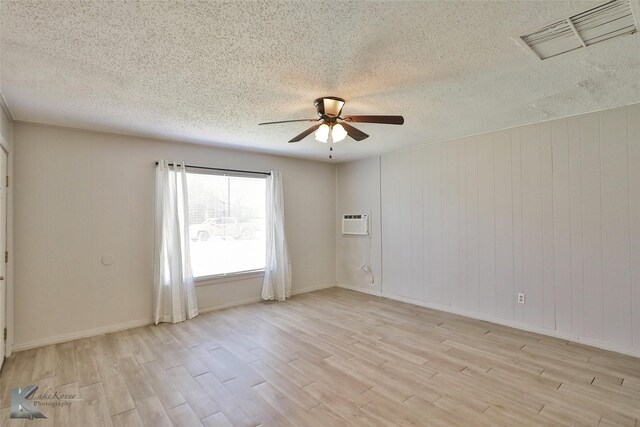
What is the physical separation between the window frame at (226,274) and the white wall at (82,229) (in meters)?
0.10

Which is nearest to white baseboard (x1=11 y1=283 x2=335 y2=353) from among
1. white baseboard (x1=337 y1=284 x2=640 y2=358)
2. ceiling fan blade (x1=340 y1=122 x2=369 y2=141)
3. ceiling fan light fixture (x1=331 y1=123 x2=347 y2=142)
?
white baseboard (x1=337 y1=284 x2=640 y2=358)

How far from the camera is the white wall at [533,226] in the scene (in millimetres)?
3100

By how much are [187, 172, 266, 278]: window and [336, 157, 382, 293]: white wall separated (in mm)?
1641

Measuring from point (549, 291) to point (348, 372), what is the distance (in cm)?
252

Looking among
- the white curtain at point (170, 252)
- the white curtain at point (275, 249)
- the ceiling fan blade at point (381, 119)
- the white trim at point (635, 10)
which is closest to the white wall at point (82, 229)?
the white curtain at point (170, 252)

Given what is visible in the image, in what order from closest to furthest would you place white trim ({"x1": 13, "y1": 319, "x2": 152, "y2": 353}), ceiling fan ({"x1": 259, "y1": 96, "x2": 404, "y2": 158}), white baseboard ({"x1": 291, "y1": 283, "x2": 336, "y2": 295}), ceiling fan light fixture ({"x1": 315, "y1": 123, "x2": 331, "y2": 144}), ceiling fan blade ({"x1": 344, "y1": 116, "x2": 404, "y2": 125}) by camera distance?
ceiling fan blade ({"x1": 344, "y1": 116, "x2": 404, "y2": 125}), ceiling fan ({"x1": 259, "y1": 96, "x2": 404, "y2": 158}), ceiling fan light fixture ({"x1": 315, "y1": 123, "x2": 331, "y2": 144}), white trim ({"x1": 13, "y1": 319, "x2": 152, "y2": 353}), white baseboard ({"x1": 291, "y1": 283, "x2": 336, "y2": 295})

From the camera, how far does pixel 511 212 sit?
385 cm

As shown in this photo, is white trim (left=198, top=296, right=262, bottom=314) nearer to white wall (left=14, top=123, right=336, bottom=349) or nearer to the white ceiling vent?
white wall (left=14, top=123, right=336, bottom=349)

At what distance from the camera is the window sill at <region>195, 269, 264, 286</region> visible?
4.54 metres

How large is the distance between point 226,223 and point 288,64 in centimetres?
309

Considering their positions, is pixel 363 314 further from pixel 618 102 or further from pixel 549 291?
pixel 618 102

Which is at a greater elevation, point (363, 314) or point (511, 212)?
point (511, 212)

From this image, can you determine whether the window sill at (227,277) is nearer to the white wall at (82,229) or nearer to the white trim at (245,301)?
the white wall at (82,229)

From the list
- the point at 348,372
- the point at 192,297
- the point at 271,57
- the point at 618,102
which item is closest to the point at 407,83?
the point at 271,57
